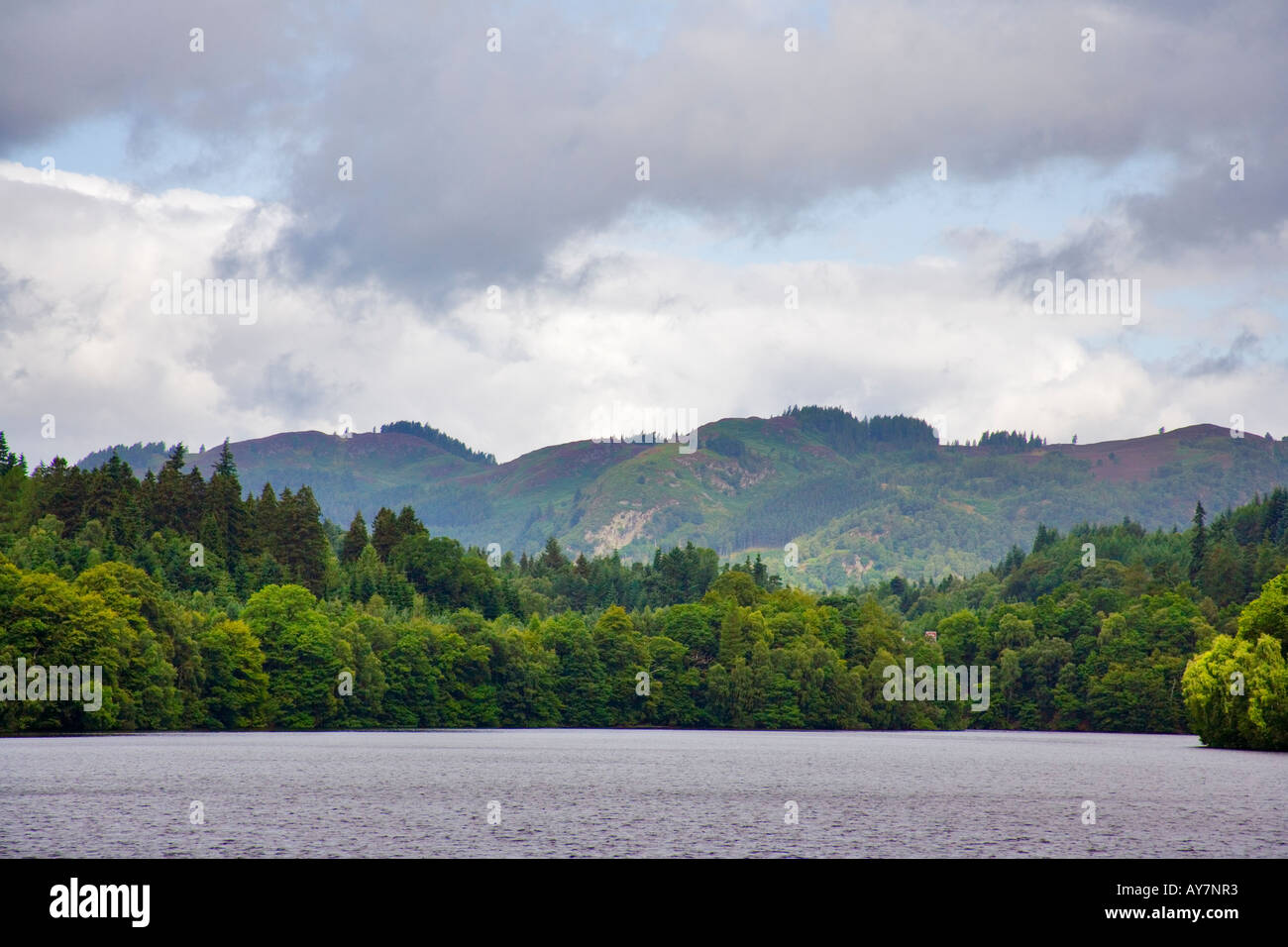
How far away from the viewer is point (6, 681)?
477 ft

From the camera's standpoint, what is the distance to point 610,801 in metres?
95.1

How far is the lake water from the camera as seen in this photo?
7112 cm

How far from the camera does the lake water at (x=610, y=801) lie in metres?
71.1

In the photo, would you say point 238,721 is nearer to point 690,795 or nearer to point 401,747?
point 401,747

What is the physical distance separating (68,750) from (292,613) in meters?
70.7

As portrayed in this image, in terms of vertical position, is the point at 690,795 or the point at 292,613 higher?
the point at 292,613

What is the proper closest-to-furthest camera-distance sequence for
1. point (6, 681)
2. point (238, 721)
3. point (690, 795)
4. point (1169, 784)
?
point (690, 795) < point (1169, 784) < point (6, 681) < point (238, 721)
